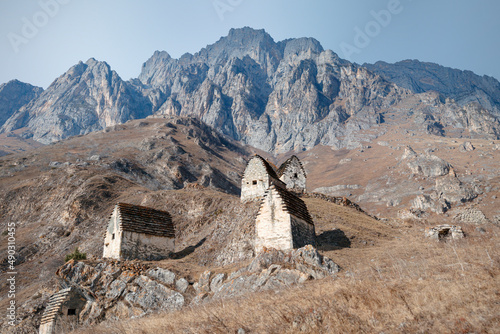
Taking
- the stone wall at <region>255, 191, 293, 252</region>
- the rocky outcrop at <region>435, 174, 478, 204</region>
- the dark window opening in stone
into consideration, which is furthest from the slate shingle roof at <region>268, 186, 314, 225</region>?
the rocky outcrop at <region>435, 174, 478, 204</region>

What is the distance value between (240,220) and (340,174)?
154 metres

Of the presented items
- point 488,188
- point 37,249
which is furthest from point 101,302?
point 488,188

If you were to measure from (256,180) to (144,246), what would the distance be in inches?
584

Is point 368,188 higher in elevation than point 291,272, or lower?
higher

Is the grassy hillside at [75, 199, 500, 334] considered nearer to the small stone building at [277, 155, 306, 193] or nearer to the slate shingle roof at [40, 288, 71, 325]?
the slate shingle roof at [40, 288, 71, 325]

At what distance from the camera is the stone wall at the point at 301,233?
19.8 meters

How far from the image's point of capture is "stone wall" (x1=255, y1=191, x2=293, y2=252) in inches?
768

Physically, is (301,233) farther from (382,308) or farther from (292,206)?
(382,308)

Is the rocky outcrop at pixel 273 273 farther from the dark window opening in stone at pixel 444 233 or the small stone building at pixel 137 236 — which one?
the dark window opening in stone at pixel 444 233

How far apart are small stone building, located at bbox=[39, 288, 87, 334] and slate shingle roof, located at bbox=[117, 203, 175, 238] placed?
6.50m

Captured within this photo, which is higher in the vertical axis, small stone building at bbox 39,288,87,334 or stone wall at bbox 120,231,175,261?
stone wall at bbox 120,231,175,261

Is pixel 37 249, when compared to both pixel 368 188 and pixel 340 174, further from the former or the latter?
pixel 340 174

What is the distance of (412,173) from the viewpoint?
450ft

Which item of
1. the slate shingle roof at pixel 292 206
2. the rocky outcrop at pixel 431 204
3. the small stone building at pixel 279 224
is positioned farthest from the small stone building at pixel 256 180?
the rocky outcrop at pixel 431 204
